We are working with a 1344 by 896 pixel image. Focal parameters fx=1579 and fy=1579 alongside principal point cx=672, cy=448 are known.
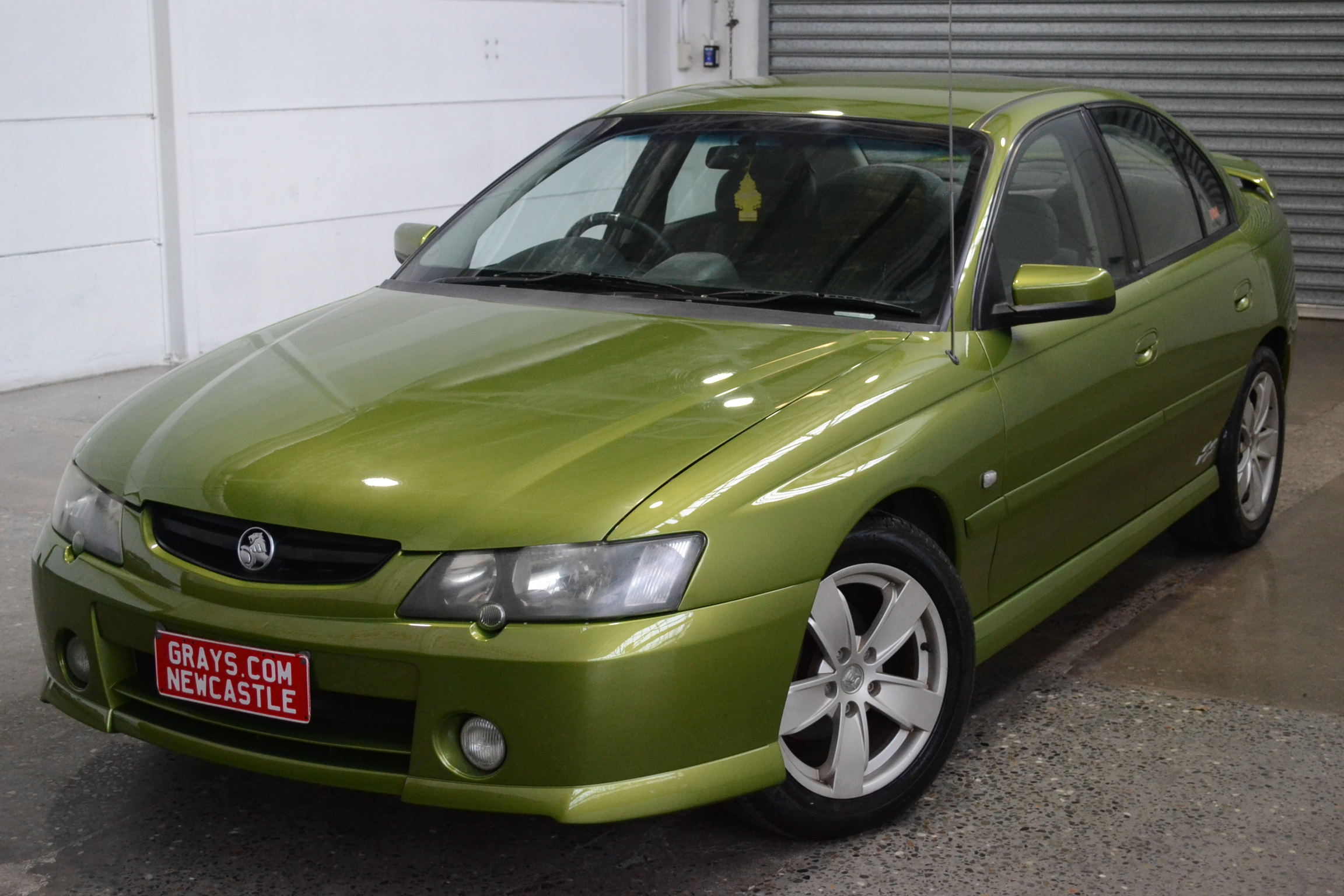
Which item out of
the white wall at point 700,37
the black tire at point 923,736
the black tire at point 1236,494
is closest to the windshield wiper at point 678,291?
the black tire at point 923,736

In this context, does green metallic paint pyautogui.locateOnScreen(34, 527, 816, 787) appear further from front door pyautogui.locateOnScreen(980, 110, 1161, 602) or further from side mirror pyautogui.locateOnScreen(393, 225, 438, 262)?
side mirror pyautogui.locateOnScreen(393, 225, 438, 262)

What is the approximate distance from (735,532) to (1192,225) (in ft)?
8.01

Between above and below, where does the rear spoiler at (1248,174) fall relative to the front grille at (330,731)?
above

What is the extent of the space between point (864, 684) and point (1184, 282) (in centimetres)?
181

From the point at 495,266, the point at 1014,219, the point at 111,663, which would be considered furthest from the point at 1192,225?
the point at 111,663

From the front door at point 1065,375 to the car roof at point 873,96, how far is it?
14 cm

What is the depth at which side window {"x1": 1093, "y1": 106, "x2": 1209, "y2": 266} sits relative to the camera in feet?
14.0

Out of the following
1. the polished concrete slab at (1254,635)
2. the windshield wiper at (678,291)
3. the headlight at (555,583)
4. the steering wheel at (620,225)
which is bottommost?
the polished concrete slab at (1254,635)

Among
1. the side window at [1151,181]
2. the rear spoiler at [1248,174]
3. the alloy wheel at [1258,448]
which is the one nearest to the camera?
the side window at [1151,181]

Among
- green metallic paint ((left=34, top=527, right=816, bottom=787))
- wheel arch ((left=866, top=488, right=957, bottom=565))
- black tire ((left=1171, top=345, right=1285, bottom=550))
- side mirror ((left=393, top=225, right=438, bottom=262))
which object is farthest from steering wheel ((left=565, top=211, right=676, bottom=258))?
black tire ((left=1171, top=345, right=1285, bottom=550))

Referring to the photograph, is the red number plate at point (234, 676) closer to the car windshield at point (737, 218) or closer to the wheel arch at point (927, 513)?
the wheel arch at point (927, 513)

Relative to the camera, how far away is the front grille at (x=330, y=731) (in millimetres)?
2703

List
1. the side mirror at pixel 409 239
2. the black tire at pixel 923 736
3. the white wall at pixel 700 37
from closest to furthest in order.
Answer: the black tire at pixel 923 736 → the side mirror at pixel 409 239 → the white wall at pixel 700 37

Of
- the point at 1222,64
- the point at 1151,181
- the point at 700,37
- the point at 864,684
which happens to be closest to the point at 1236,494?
the point at 1151,181
